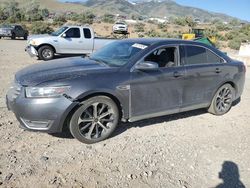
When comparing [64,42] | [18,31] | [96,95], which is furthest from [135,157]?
[18,31]

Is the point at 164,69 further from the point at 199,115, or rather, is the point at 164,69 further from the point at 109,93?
the point at 199,115

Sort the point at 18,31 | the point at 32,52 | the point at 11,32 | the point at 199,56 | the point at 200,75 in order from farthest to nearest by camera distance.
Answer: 1. the point at 18,31
2. the point at 11,32
3. the point at 32,52
4. the point at 199,56
5. the point at 200,75

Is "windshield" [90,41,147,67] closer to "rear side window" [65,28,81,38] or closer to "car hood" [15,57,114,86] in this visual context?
"car hood" [15,57,114,86]

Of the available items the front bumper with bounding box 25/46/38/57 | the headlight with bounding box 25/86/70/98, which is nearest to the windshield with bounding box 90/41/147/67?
the headlight with bounding box 25/86/70/98

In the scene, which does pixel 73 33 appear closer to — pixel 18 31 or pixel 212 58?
pixel 212 58

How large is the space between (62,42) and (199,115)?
9.80 meters

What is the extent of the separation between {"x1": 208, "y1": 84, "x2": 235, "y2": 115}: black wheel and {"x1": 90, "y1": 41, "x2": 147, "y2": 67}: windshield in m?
2.13

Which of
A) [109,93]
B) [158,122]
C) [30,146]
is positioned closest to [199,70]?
[158,122]

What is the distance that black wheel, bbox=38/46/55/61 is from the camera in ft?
46.5

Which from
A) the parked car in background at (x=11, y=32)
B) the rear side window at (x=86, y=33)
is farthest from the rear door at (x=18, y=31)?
the rear side window at (x=86, y=33)

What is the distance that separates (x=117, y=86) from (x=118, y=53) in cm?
101

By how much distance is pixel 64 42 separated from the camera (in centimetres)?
1470

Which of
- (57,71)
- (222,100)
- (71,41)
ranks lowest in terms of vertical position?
(222,100)

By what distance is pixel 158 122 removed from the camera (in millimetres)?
5926
